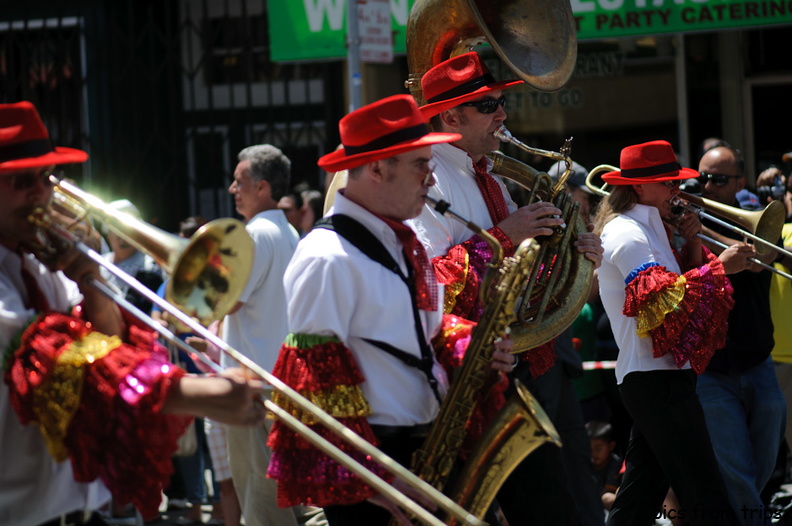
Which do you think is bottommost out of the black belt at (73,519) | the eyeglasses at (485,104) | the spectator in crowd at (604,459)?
the spectator in crowd at (604,459)

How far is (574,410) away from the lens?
20.1ft

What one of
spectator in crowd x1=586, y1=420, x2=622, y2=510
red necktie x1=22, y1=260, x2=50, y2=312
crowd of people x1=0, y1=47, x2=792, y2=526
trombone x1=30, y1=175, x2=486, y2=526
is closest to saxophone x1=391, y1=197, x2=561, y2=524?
crowd of people x1=0, y1=47, x2=792, y2=526

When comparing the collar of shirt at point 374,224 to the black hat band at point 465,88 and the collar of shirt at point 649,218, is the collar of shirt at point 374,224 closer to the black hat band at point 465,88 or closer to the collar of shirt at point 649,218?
the black hat band at point 465,88

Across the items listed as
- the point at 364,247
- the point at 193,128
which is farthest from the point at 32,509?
the point at 193,128

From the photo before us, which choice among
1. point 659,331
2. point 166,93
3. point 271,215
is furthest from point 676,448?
point 166,93

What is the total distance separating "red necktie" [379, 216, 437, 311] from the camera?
3301mm

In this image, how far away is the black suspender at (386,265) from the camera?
3207mm

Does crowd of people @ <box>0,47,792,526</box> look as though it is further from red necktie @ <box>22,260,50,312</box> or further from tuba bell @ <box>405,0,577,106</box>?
tuba bell @ <box>405,0,577,106</box>

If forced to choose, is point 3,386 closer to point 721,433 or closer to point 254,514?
point 254,514

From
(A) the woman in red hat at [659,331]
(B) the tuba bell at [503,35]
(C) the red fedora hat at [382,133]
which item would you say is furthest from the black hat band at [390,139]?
(A) the woman in red hat at [659,331]

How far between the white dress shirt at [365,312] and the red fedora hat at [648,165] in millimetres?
2102

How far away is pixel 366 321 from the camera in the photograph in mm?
3168

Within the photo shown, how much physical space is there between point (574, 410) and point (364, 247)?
3225mm

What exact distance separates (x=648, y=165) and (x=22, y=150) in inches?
122
